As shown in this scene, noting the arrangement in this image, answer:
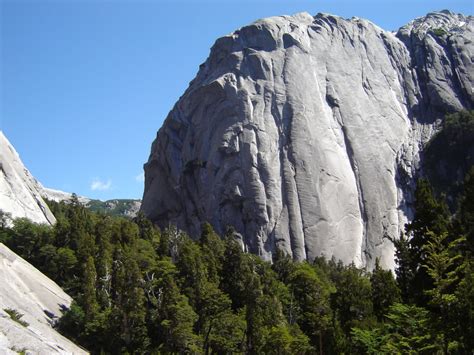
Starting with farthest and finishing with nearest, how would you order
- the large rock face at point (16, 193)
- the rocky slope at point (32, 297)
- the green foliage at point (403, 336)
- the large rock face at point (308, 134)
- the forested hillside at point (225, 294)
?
the large rock face at point (308, 134) < the large rock face at point (16, 193) < the rocky slope at point (32, 297) < the forested hillside at point (225, 294) < the green foliage at point (403, 336)

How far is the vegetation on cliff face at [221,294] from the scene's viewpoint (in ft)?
115

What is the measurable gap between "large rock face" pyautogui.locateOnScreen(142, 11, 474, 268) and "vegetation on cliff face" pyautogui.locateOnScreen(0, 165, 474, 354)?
72.4 ft

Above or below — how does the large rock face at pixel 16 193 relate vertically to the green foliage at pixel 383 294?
above

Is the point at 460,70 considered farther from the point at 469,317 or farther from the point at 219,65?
the point at 469,317

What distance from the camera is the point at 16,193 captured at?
7012cm

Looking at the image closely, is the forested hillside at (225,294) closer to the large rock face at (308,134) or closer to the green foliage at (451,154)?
the large rock face at (308,134)

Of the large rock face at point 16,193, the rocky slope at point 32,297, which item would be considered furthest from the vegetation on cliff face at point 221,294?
the large rock face at point 16,193

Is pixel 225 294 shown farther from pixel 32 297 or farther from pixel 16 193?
pixel 16 193

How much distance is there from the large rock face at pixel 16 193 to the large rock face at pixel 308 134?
23599 mm

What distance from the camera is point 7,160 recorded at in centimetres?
7119

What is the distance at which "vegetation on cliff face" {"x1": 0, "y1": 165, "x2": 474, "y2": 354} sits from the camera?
35094 mm

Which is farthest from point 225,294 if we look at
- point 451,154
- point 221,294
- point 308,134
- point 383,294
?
point 451,154

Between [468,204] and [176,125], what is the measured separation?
65804 millimetres

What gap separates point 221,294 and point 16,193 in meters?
33.4
